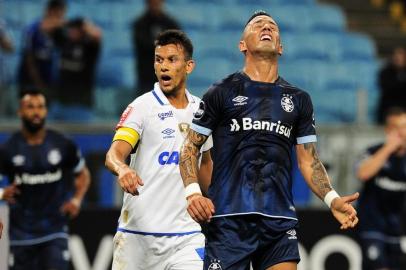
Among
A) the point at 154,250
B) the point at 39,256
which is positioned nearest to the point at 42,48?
the point at 39,256

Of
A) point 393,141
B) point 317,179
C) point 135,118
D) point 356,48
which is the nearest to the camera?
point 317,179

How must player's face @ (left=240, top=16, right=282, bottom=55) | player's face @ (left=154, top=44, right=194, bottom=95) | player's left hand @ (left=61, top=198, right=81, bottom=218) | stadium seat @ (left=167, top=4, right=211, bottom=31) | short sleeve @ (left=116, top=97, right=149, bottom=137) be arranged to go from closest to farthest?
player's face @ (left=240, top=16, right=282, bottom=55) → short sleeve @ (left=116, top=97, right=149, bottom=137) → player's face @ (left=154, top=44, right=194, bottom=95) → player's left hand @ (left=61, top=198, right=81, bottom=218) → stadium seat @ (left=167, top=4, right=211, bottom=31)

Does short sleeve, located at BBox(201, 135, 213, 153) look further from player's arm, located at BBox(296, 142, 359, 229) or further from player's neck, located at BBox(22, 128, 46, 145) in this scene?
player's neck, located at BBox(22, 128, 46, 145)

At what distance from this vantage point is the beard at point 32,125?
10562 mm

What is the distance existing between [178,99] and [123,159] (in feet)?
3.05

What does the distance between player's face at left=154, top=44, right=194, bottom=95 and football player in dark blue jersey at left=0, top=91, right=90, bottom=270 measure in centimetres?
286

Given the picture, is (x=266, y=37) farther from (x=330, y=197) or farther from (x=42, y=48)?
(x=42, y=48)

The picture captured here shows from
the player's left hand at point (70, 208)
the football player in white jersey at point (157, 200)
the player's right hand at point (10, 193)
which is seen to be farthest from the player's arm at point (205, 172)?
the player's left hand at point (70, 208)

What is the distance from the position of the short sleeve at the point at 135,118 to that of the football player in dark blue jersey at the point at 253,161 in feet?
2.78

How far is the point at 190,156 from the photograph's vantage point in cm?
672

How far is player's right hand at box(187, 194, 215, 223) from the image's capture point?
6273 millimetres

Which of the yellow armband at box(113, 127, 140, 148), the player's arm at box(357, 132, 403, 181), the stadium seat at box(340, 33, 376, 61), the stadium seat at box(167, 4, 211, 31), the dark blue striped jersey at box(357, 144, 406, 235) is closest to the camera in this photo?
the yellow armband at box(113, 127, 140, 148)

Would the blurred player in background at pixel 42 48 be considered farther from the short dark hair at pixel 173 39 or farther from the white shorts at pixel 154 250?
the white shorts at pixel 154 250

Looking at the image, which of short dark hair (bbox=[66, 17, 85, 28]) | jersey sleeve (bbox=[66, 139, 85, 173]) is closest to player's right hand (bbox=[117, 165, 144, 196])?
jersey sleeve (bbox=[66, 139, 85, 173])
